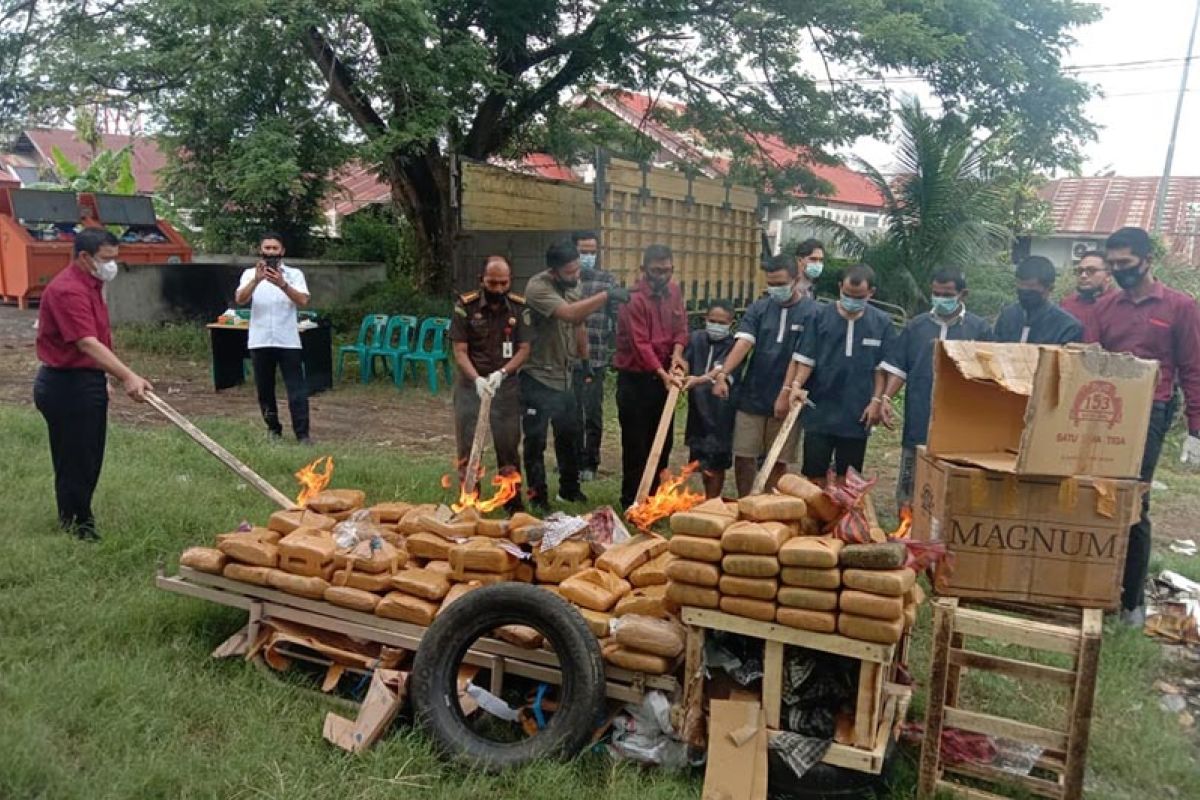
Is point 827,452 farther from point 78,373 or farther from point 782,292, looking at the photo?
point 78,373

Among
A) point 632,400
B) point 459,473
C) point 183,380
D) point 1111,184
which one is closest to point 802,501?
point 632,400

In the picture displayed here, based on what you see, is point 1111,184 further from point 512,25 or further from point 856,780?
point 856,780

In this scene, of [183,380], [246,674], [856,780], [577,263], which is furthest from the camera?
[183,380]

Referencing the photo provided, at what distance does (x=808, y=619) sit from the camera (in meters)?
3.14

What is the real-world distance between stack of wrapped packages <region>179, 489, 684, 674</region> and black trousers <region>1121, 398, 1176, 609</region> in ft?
8.48

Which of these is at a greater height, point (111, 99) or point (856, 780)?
point (111, 99)

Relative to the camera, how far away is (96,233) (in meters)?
5.20

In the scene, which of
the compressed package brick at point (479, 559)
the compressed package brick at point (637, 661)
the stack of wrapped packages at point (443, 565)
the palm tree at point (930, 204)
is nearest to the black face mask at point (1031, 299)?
the stack of wrapped packages at point (443, 565)

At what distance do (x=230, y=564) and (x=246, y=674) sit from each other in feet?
1.80

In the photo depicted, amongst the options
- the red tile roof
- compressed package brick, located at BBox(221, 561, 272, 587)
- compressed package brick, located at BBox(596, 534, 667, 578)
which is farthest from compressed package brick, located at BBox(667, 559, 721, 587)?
the red tile roof

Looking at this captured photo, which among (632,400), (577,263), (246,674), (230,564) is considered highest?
(577,263)

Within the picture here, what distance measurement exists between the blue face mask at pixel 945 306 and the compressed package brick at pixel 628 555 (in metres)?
2.33

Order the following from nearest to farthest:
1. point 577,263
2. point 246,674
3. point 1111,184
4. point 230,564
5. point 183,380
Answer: point 246,674 → point 230,564 → point 577,263 → point 183,380 → point 1111,184

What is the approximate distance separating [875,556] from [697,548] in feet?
2.07
